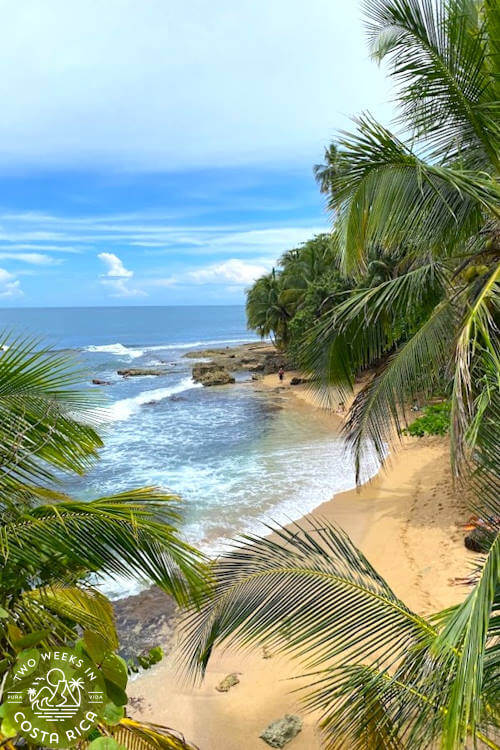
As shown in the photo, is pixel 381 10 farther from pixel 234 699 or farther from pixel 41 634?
pixel 234 699

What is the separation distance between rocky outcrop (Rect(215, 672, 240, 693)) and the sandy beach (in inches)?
2.5

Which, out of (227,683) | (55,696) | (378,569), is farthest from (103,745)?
(378,569)

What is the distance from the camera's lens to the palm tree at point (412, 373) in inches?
108

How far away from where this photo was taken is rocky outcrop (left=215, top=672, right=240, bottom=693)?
650 cm

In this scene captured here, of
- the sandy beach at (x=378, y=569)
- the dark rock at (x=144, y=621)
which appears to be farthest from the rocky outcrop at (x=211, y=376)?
the dark rock at (x=144, y=621)

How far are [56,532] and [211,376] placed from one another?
111ft

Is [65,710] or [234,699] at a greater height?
[65,710]

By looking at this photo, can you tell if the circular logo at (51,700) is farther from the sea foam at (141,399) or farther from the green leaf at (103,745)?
the sea foam at (141,399)

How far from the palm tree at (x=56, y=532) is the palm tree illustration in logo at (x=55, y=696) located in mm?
772

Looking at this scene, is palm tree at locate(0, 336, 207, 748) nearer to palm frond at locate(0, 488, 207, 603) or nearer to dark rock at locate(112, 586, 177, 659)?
palm frond at locate(0, 488, 207, 603)

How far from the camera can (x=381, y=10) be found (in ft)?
14.1

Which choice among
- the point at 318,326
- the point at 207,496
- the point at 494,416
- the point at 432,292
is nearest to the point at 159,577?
the point at 494,416

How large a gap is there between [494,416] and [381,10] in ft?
11.6

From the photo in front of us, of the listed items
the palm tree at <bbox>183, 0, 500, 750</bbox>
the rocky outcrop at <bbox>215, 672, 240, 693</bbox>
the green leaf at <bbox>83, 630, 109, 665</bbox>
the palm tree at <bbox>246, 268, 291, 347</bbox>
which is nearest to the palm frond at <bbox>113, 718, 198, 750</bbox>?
the palm tree at <bbox>183, 0, 500, 750</bbox>
